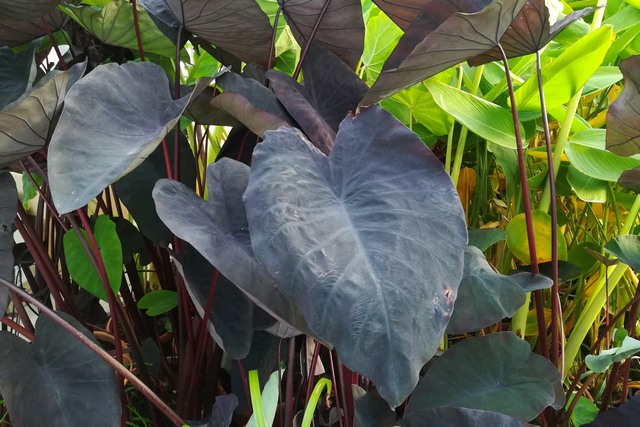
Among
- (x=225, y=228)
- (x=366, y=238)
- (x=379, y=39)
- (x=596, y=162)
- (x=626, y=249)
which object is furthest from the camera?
(x=379, y=39)

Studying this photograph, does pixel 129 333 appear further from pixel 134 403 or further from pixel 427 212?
pixel 427 212

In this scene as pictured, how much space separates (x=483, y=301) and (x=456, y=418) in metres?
0.12

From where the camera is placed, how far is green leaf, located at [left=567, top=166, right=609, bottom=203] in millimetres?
948

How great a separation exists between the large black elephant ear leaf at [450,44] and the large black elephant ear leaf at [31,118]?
30cm

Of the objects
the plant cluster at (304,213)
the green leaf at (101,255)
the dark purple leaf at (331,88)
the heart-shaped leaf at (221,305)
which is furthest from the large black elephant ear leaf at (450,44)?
the green leaf at (101,255)

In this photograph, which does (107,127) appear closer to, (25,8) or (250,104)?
(250,104)

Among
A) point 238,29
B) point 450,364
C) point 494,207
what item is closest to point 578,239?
point 494,207

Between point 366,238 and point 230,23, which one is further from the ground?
point 230,23

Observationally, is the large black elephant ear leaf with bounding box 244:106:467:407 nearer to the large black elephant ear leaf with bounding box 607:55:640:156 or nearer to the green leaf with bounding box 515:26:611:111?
the large black elephant ear leaf with bounding box 607:55:640:156

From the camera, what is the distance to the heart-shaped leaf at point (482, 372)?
0.64 metres

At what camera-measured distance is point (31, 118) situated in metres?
0.55

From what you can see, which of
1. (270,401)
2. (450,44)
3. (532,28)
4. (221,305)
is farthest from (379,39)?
(270,401)

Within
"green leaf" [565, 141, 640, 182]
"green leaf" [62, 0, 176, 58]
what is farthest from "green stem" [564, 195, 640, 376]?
"green leaf" [62, 0, 176, 58]

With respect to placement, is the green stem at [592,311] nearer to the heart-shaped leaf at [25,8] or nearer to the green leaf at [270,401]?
the green leaf at [270,401]
